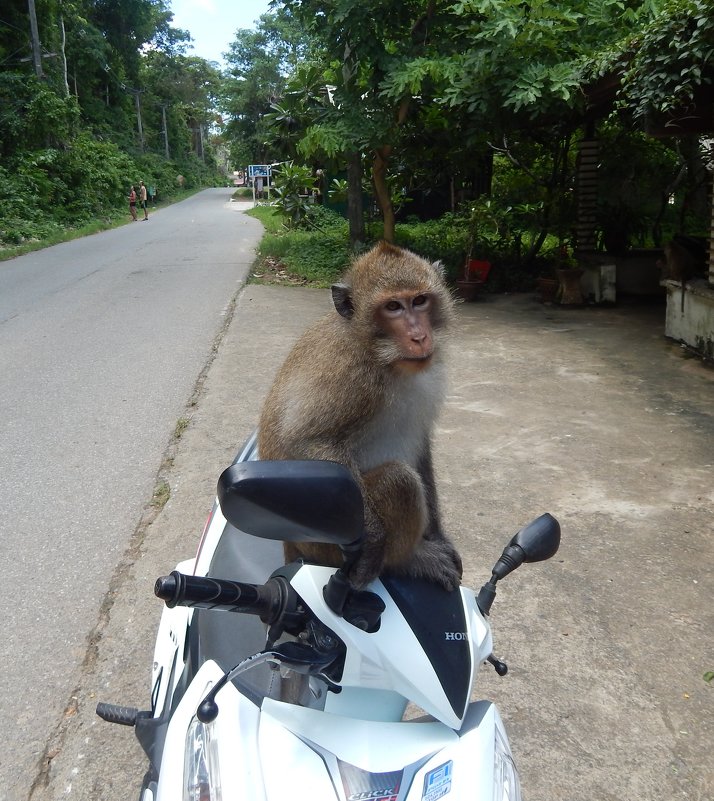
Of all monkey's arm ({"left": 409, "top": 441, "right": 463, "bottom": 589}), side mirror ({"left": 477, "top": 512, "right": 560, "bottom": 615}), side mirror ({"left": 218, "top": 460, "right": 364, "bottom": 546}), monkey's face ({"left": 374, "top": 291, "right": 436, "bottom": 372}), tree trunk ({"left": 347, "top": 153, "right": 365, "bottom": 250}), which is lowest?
monkey's arm ({"left": 409, "top": 441, "right": 463, "bottom": 589})

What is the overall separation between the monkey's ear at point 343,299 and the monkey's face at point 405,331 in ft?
0.42

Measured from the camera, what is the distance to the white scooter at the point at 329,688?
3.73ft

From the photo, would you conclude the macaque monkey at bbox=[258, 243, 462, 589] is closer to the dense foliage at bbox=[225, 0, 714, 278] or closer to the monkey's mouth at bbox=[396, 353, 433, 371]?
the monkey's mouth at bbox=[396, 353, 433, 371]

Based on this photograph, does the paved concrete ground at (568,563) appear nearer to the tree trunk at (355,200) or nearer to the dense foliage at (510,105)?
the dense foliage at (510,105)

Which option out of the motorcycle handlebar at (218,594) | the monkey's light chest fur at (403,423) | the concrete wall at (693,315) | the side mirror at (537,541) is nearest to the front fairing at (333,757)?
the motorcycle handlebar at (218,594)

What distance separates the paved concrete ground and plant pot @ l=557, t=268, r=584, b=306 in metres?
3.00

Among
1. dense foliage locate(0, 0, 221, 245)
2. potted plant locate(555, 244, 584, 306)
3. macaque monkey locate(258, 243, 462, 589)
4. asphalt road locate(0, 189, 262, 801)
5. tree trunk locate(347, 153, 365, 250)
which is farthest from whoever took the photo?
dense foliage locate(0, 0, 221, 245)

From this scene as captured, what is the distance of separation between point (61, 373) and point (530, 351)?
14.8 feet

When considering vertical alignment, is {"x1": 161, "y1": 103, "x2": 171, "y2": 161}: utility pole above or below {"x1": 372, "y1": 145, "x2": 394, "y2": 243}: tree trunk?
above

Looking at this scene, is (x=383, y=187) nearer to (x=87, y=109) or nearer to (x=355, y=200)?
(x=355, y=200)

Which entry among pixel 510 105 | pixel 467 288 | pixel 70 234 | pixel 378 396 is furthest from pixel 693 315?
pixel 70 234

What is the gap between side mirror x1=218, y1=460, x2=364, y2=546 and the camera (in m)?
1.08

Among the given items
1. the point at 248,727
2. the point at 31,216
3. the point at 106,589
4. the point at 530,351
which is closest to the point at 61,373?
the point at 106,589

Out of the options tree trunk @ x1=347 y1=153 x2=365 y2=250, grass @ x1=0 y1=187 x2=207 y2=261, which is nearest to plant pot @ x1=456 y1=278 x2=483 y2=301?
tree trunk @ x1=347 y1=153 x2=365 y2=250
